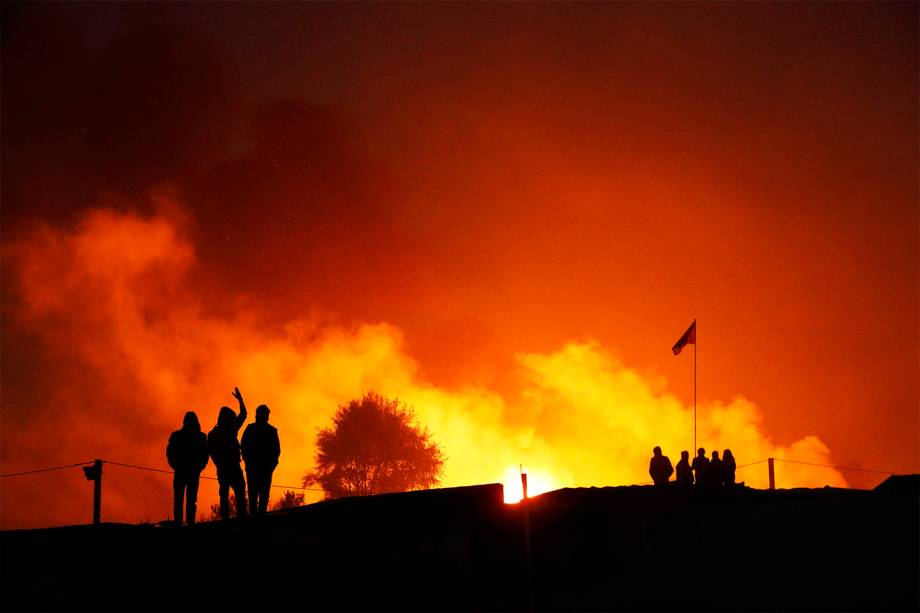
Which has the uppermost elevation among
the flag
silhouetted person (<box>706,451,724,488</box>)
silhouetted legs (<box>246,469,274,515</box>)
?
the flag

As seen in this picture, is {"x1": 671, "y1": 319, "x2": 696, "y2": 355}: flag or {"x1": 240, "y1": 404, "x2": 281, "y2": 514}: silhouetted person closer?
{"x1": 240, "y1": 404, "x2": 281, "y2": 514}: silhouetted person

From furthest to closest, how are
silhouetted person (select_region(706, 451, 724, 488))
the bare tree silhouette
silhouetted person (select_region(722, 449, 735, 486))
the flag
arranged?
the bare tree silhouette → the flag → silhouetted person (select_region(722, 449, 735, 486)) → silhouetted person (select_region(706, 451, 724, 488))

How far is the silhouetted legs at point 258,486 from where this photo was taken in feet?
65.3

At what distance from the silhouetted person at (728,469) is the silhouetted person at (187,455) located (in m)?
15.3

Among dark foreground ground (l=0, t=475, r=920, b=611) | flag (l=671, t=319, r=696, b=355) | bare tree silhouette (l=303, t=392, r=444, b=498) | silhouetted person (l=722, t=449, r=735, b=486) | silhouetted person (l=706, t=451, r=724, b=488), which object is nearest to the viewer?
dark foreground ground (l=0, t=475, r=920, b=611)

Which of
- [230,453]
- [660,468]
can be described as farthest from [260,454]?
[660,468]

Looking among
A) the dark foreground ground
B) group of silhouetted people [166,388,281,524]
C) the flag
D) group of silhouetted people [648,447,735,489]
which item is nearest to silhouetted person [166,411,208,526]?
group of silhouetted people [166,388,281,524]

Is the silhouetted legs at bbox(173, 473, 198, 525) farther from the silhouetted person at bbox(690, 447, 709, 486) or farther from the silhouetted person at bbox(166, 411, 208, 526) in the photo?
the silhouetted person at bbox(690, 447, 709, 486)

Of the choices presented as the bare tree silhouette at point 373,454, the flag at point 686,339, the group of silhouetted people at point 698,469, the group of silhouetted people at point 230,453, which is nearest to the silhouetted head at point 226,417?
the group of silhouetted people at point 230,453

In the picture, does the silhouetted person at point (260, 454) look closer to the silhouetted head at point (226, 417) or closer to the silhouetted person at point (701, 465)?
the silhouetted head at point (226, 417)

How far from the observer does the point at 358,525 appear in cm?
2047

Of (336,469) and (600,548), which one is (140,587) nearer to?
(600,548)

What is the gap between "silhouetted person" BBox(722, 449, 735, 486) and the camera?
28609mm

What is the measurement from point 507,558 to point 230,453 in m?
5.90
